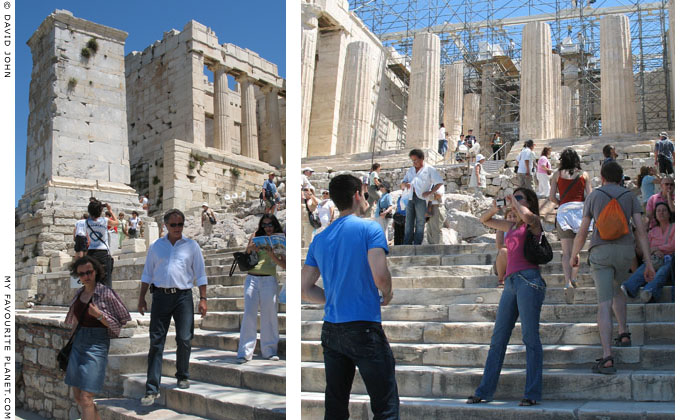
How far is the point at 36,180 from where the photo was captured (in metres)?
15.1

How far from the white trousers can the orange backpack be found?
7.64 ft

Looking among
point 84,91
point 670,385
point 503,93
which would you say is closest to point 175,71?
point 84,91

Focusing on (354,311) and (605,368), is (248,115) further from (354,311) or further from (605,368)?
(354,311)

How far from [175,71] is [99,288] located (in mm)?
20606

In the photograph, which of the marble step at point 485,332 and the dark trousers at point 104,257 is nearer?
the marble step at point 485,332

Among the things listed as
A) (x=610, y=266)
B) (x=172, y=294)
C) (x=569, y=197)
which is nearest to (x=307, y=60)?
(x=569, y=197)

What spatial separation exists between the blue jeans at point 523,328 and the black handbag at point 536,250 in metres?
0.07

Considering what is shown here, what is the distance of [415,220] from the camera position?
7.82 m

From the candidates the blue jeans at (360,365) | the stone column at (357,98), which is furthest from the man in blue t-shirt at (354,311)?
the stone column at (357,98)

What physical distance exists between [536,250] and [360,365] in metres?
1.53

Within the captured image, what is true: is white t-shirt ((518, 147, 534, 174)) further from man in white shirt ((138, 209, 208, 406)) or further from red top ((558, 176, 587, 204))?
man in white shirt ((138, 209, 208, 406))

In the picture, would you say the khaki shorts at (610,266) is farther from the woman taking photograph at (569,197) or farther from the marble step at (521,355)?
the woman taking photograph at (569,197)

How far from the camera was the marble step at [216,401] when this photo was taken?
4.06 m

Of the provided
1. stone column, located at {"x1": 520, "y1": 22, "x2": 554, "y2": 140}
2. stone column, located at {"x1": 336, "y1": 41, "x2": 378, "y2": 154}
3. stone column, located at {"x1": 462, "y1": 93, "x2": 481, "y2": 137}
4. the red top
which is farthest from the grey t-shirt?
stone column, located at {"x1": 462, "y1": 93, "x2": 481, "y2": 137}
